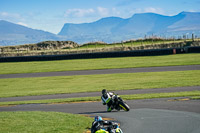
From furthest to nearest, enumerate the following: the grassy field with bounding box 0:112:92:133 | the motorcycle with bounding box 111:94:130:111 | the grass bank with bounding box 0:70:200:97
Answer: the grass bank with bounding box 0:70:200:97
the motorcycle with bounding box 111:94:130:111
the grassy field with bounding box 0:112:92:133

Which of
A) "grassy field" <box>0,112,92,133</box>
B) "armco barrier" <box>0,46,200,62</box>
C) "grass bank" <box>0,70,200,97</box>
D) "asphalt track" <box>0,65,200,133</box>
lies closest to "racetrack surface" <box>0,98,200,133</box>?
"asphalt track" <box>0,65,200,133</box>

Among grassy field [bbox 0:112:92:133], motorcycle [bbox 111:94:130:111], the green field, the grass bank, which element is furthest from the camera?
the grass bank

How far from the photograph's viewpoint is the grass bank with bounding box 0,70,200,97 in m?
31.3

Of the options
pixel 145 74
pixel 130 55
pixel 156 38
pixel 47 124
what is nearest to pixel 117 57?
pixel 130 55

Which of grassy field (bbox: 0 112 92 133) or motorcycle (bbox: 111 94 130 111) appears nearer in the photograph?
grassy field (bbox: 0 112 92 133)

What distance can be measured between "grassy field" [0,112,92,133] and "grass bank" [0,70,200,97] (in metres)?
12.7

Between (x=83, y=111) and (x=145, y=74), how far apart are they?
20605mm

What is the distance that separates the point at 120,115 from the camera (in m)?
18.3

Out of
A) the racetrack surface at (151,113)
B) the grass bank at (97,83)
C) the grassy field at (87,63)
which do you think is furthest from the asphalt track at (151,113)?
the grassy field at (87,63)

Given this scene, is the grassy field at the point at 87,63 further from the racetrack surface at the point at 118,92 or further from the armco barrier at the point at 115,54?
the racetrack surface at the point at 118,92

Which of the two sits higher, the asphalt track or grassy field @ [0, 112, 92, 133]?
grassy field @ [0, 112, 92, 133]

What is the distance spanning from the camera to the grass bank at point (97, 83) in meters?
31.3

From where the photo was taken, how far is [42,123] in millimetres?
16078

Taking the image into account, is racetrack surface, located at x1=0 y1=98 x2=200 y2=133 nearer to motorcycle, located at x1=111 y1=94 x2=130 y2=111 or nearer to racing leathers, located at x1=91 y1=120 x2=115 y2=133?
motorcycle, located at x1=111 y1=94 x2=130 y2=111
